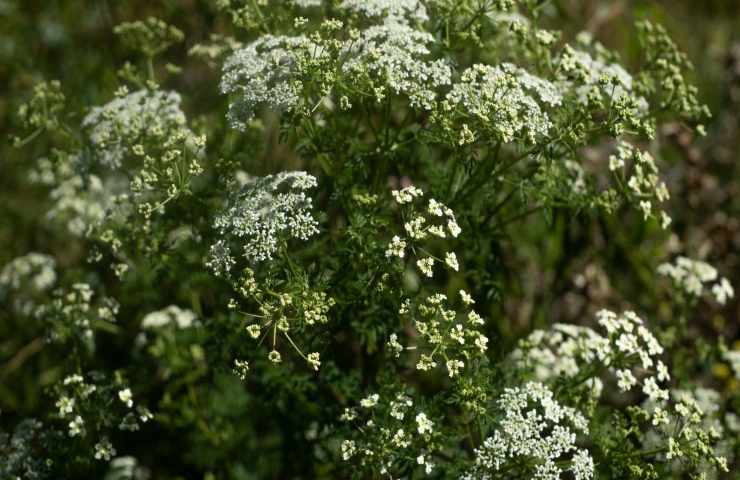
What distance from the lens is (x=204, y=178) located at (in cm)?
543

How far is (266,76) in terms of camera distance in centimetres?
376

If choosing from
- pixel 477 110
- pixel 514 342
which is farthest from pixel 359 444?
pixel 514 342

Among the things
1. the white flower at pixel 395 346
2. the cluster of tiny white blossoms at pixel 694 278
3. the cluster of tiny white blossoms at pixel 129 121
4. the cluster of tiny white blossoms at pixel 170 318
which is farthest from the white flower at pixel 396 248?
the cluster of tiny white blossoms at pixel 694 278

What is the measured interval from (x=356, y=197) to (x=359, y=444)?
1.12 metres

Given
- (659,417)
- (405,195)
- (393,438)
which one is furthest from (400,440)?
(659,417)

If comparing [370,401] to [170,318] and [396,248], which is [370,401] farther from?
[170,318]

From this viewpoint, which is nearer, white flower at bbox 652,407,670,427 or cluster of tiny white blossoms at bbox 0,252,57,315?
white flower at bbox 652,407,670,427

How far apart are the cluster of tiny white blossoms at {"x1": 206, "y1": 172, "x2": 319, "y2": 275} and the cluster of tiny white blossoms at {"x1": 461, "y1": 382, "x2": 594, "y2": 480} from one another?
1.16m

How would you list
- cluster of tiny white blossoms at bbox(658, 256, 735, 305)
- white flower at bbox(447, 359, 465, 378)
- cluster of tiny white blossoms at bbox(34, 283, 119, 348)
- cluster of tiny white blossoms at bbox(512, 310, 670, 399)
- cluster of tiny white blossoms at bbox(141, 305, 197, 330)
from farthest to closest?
1. cluster of tiny white blossoms at bbox(658, 256, 735, 305)
2. cluster of tiny white blossoms at bbox(141, 305, 197, 330)
3. cluster of tiny white blossoms at bbox(34, 283, 119, 348)
4. cluster of tiny white blossoms at bbox(512, 310, 670, 399)
5. white flower at bbox(447, 359, 465, 378)

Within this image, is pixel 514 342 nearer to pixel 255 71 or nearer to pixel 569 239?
pixel 569 239

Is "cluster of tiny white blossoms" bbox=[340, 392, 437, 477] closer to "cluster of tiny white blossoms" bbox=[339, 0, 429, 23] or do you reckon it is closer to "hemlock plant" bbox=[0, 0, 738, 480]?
"hemlock plant" bbox=[0, 0, 738, 480]

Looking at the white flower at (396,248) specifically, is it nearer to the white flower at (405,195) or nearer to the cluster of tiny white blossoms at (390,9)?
the white flower at (405,195)

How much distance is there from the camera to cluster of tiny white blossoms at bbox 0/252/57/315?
17.6 ft

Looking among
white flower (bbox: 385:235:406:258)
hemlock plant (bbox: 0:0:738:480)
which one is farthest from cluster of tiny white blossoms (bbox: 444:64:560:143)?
white flower (bbox: 385:235:406:258)
